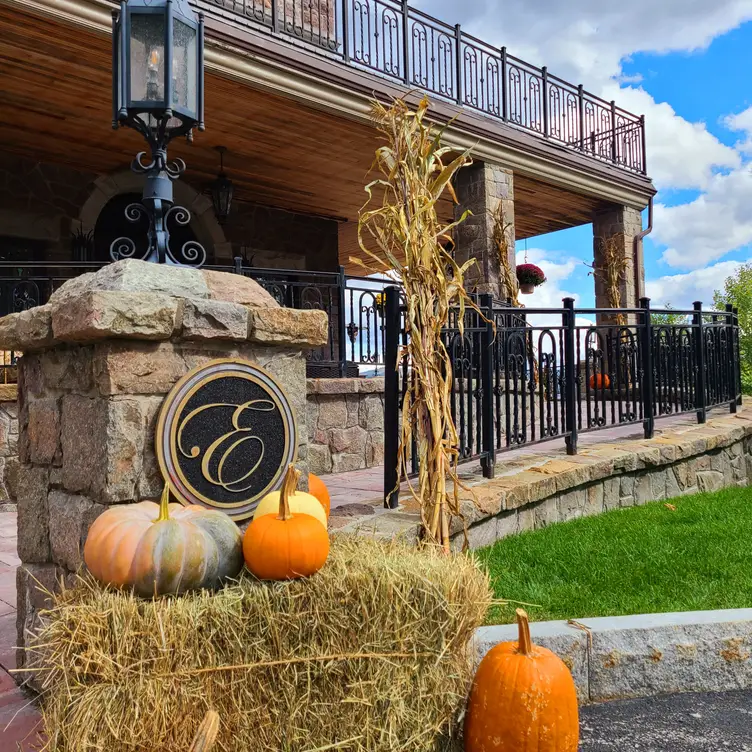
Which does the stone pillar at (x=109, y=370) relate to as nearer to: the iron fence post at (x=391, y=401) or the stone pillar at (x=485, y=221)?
the iron fence post at (x=391, y=401)

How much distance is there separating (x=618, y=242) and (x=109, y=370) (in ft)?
36.3

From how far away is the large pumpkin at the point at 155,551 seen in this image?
186cm

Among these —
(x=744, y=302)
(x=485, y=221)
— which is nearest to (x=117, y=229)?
(x=485, y=221)

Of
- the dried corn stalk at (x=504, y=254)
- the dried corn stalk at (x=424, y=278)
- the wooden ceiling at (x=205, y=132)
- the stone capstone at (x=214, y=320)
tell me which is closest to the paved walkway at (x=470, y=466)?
the dried corn stalk at (x=424, y=278)

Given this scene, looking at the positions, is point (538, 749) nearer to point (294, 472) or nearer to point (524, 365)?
point (294, 472)

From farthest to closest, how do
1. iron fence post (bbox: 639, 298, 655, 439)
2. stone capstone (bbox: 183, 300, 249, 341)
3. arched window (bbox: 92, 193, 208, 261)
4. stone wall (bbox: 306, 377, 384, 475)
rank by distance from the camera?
arched window (bbox: 92, 193, 208, 261)
stone wall (bbox: 306, 377, 384, 475)
iron fence post (bbox: 639, 298, 655, 439)
stone capstone (bbox: 183, 300, 249, 341)

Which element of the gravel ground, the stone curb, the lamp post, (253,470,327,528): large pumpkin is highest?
the lamp post

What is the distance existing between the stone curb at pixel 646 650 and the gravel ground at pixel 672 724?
5cm

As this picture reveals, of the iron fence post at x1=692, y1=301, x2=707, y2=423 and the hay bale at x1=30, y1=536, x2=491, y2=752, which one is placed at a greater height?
the iron fence post at x1=692, y1=301, x2=707, y2=423

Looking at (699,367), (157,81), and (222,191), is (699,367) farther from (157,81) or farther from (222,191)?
(222,191)

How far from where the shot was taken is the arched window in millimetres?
9375

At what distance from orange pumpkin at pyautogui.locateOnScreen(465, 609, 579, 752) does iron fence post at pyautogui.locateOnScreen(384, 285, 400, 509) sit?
5.46 feet

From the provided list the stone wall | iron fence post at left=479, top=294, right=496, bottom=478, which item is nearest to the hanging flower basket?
the stone wall

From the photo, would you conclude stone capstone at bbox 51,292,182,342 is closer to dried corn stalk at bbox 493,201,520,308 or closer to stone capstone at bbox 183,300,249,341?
stone capstone at bbox 183,300,249,341
